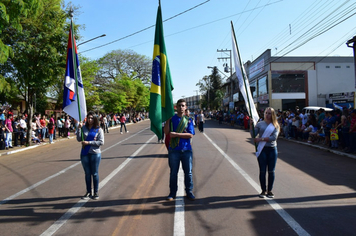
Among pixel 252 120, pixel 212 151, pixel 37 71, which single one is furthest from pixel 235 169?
pixel 37 71

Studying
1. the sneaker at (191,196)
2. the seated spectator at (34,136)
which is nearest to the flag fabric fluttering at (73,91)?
the sneaker at (191,196)

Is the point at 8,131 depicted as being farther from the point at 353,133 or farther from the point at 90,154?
the point at 353,133

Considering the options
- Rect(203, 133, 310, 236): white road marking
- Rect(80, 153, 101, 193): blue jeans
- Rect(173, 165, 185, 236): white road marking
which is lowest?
Rect(203, 133, 310, 236): white road marking

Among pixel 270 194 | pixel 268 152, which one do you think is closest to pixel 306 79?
pixel 268 152

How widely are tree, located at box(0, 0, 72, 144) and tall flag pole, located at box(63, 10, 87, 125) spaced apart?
34.1ft

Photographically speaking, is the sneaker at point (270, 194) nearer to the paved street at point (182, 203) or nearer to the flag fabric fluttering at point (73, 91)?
the paved street at point (182, 203)

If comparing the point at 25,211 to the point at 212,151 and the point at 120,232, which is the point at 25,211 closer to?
the point at 120,232

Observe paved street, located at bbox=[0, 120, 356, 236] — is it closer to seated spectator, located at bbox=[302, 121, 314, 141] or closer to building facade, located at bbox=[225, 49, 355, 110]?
seated spectator, located at bbox=[302, 121, 314, 141]

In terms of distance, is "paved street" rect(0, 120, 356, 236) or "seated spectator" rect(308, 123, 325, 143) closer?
"paved street" rect(0, 120, 356, 236)

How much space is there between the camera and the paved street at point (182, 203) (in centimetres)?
440

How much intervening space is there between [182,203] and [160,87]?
2218 mm

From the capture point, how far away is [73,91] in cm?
645

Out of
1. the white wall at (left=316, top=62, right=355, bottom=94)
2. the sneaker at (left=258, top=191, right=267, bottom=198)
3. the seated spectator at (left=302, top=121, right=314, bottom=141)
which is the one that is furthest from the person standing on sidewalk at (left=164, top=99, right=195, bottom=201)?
the white wall at (left=316, top=62, right=355, bottom=94)

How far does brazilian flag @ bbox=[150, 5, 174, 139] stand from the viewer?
5.55 metres
